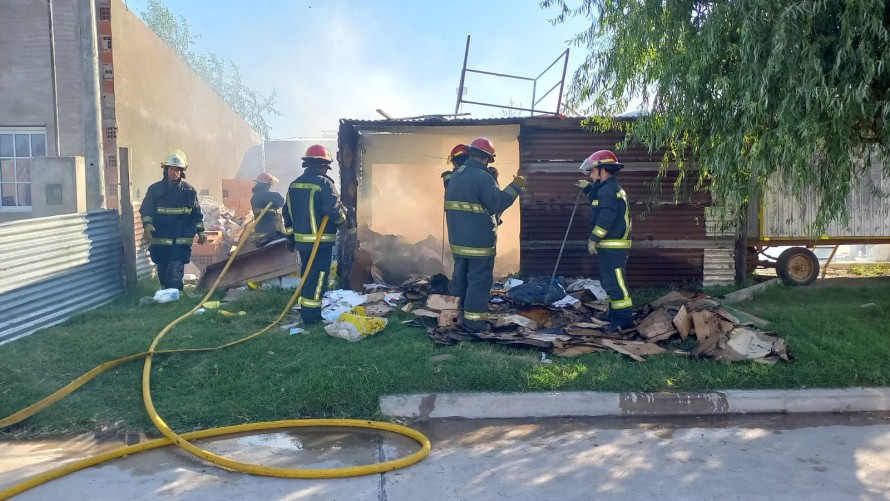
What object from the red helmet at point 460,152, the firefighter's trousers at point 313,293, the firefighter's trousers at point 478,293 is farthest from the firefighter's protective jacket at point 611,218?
the firefighter's trousers at point 313,293

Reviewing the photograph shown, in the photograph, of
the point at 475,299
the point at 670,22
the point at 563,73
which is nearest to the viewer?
the point at 670,22

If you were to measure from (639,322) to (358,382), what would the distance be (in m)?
3.29

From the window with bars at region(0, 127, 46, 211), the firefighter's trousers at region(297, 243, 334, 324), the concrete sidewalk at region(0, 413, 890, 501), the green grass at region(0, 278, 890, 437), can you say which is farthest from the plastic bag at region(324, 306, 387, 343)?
the window with bars at region(0, 127, 46, 211)

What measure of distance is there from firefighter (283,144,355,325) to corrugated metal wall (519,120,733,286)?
125 inches

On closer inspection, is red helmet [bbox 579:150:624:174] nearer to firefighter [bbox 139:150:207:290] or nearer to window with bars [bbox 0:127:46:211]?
firefighter [bbox 139:150:207:290]

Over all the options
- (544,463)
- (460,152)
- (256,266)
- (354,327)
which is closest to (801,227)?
(460,152)

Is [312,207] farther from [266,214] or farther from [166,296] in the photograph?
[266,214]

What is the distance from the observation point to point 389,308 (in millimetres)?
7594

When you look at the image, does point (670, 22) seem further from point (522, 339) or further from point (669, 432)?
point (669, 432)

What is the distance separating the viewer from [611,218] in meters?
6.70

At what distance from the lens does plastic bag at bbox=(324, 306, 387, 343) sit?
615cm

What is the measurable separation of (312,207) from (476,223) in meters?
1.88

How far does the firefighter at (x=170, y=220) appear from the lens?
8344 mm

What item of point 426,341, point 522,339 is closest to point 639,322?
point 522,339
